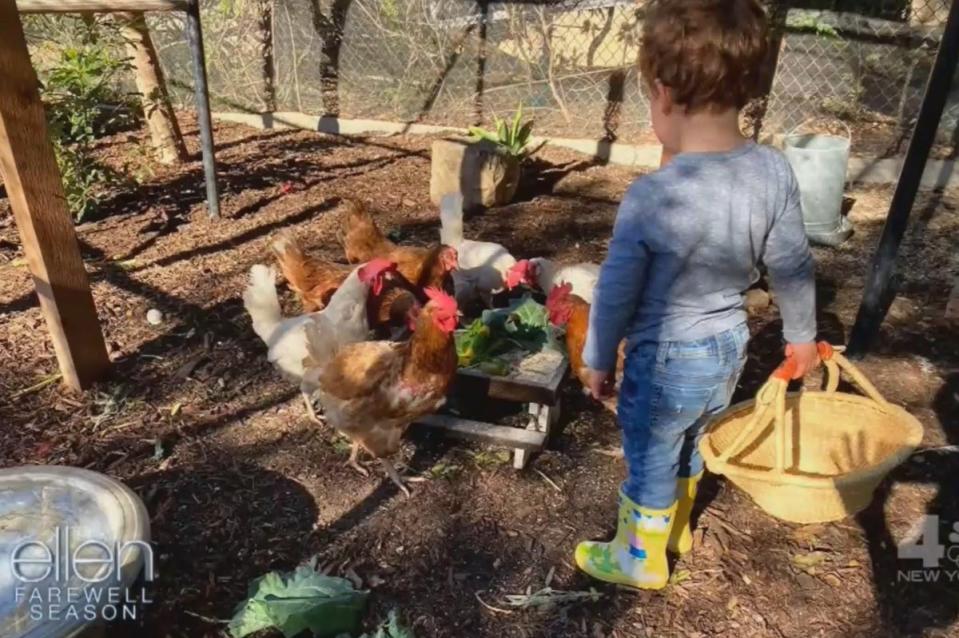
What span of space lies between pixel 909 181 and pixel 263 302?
2769 mm

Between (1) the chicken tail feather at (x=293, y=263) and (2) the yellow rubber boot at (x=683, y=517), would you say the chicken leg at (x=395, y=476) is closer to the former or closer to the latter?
(2) the yellow rubber boot at (x=683, y=517)

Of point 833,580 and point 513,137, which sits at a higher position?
point 513,137

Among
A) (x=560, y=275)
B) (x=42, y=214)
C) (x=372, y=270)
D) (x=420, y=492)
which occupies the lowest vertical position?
(x=420, y=492)

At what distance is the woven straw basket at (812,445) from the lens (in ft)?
6.44

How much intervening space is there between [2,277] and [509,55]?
15.2 ft

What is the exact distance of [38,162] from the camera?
2.75 meters

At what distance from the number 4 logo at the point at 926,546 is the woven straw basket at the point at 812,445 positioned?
1.14ft

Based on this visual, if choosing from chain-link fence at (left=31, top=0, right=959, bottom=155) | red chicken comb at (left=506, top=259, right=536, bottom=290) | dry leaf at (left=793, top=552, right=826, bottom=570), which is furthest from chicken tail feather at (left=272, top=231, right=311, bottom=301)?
chain-link fence at (left=31, top=0, right=959, bottom=155)

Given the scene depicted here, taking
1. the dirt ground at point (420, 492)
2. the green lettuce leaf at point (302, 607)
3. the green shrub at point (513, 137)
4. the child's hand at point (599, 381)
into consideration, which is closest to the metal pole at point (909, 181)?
the dirt ground at point (420, 492)

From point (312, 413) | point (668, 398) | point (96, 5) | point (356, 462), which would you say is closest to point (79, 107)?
point (96, 5)

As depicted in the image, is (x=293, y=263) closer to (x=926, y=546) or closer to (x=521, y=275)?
(x=521, y=275)

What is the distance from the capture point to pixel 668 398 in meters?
1.95

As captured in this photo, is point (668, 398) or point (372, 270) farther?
point (372, 270)

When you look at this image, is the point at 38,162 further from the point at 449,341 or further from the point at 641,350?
the point at 641,350
